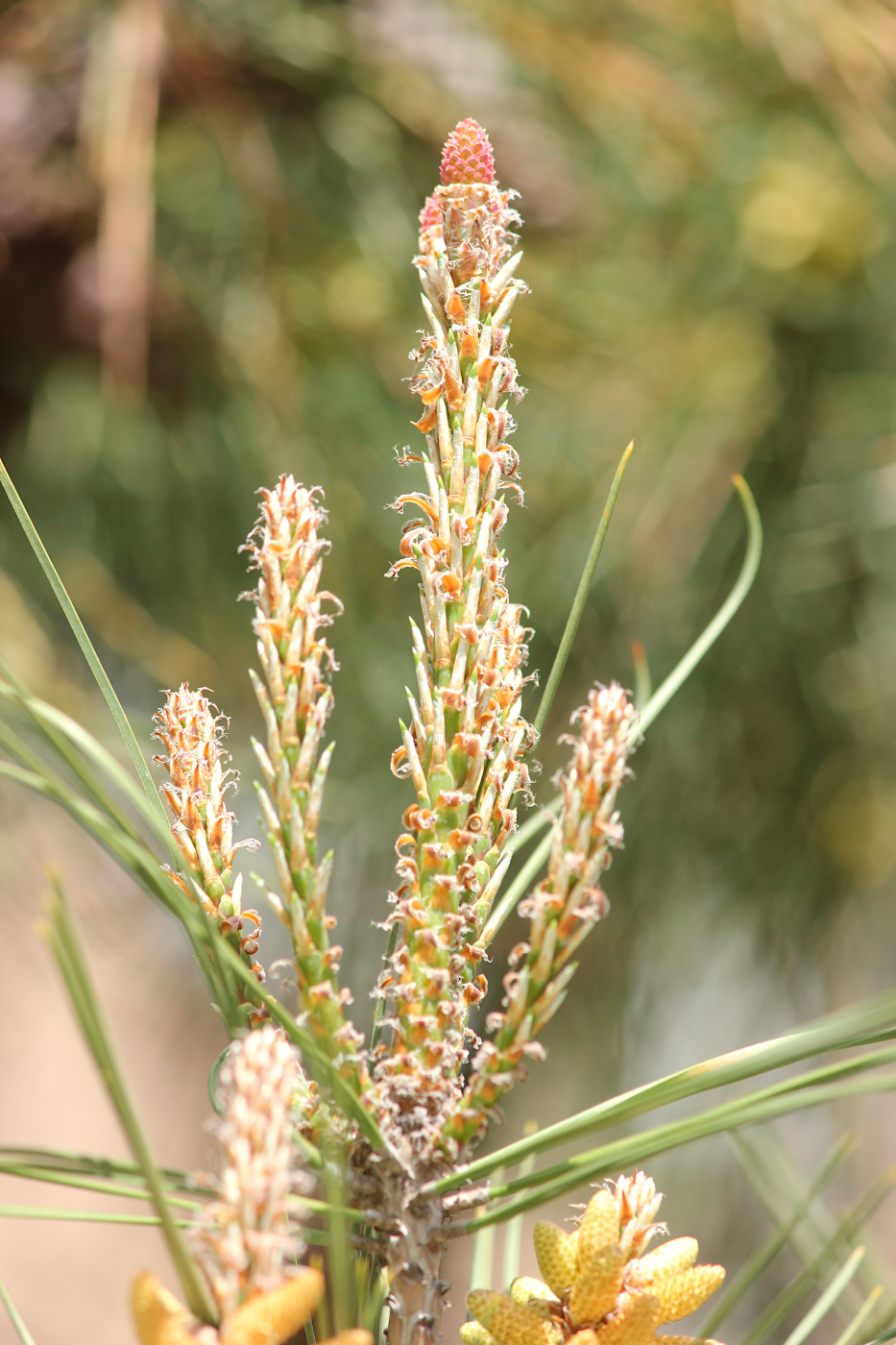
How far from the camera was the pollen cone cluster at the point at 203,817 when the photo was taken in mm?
133

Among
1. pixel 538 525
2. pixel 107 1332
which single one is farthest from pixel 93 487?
pixel 107 1332

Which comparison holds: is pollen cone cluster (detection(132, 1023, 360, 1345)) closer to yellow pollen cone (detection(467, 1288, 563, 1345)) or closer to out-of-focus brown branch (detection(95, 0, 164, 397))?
yellow pollen cone (detection(467, 1288, 563, 1345))

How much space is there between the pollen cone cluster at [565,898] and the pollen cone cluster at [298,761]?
16 millimetres

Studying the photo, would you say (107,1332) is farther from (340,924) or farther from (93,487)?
(93,487)

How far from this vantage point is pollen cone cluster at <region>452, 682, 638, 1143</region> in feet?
0.37

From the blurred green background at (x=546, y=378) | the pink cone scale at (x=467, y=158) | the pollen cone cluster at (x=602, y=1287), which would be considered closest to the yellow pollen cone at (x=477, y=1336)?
the pollen cone cluster at (x=602, y=1287)

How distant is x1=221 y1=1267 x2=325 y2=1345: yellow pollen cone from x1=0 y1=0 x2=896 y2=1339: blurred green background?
1.19 ft

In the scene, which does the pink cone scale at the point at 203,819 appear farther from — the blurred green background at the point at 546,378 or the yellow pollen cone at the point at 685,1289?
the blurred green background at the point at 546,378

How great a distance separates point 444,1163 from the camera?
0.12m

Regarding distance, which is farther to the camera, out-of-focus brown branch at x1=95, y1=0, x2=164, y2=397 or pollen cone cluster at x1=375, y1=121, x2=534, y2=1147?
out-of-focus brown branch at x1=95, y1=0, x2=164, y2=397

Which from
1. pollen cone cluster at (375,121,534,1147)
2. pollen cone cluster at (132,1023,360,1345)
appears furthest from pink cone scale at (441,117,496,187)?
pollen cone cluster at (132,1023,360,1345)

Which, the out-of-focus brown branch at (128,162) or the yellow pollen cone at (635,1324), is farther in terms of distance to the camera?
the out-of-focus brown branch at (128,162)

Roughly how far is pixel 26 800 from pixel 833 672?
15.2 inches

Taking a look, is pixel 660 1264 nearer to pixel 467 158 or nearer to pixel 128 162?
pixel 467 158
